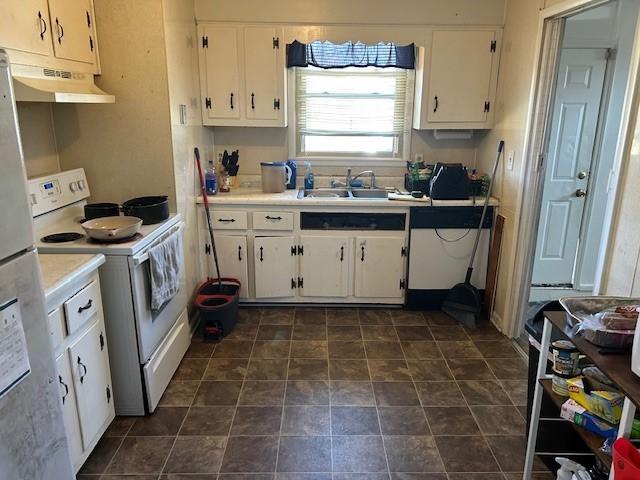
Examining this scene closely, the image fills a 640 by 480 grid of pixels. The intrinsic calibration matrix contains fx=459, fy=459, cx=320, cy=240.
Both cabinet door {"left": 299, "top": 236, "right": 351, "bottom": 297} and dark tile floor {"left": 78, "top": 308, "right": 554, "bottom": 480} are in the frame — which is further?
cabinet door {"left": 299, "top": 236, "right": 351, "bottom": 297}

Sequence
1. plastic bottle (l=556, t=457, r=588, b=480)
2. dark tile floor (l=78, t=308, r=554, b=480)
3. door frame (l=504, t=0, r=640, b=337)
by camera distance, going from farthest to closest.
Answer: door frame (l=504, t=0, r=640, b=337) → dark tile floor (l=78, t=308, r=554, b=480) → plastic bottle (l=556, t=457, r=588, b=480)

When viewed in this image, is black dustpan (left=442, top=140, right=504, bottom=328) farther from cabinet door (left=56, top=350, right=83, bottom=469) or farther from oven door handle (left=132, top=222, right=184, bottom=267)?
cabinet door (left=56, top=350, right=83, bottom=469)

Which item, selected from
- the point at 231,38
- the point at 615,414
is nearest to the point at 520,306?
the point at 615,414

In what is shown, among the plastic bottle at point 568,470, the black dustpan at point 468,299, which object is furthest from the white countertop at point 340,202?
the plastic bottle at point 568,470

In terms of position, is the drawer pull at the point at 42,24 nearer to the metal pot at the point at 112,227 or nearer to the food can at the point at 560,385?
the metal pot at the point at 112,227

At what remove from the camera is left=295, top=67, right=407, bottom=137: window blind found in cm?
386

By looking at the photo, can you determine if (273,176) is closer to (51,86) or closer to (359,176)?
(359,176)

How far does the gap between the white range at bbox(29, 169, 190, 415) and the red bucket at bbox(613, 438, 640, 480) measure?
201 cm

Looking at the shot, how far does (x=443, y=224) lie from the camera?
11.6 ft

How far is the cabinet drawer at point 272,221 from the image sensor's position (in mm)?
3521

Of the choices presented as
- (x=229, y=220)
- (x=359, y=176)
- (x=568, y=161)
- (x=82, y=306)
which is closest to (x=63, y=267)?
(x=82, y=306)

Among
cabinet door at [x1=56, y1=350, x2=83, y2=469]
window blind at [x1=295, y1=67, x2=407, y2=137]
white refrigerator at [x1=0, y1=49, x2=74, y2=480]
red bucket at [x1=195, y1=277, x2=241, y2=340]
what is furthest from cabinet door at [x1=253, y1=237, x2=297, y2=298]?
white refrigerator at [x1=0, y1=49, x2=74, y2=480]

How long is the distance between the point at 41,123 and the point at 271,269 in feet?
5.95

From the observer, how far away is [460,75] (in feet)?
11.6
